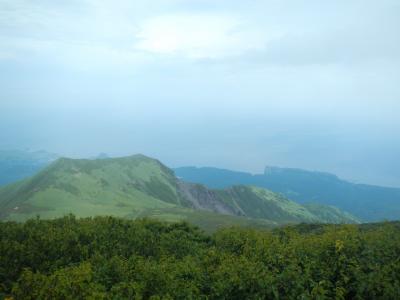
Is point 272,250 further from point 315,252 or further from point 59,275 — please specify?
point 59,275

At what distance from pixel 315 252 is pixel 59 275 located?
1005 inches

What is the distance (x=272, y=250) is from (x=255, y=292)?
43.4 feet

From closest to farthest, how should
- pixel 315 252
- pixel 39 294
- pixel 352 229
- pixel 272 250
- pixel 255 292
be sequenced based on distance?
pixel 39 294
pixel 255 292
pixel 315 252
pixel 272 250
pixel 352 229

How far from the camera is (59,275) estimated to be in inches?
1248

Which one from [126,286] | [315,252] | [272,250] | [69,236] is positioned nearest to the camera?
[126,286]

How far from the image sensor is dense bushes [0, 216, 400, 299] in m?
31.2

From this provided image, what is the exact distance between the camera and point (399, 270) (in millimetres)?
35844

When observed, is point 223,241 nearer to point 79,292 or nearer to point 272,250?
point 272,250

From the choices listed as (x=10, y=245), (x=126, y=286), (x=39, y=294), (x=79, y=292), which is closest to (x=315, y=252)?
(x=126, y=286)

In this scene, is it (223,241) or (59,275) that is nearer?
(59,275)

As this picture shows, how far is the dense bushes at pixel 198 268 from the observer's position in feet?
102

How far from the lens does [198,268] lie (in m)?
38.7

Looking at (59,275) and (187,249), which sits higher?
(59,275)

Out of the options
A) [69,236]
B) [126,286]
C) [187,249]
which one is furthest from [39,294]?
[187,249]
